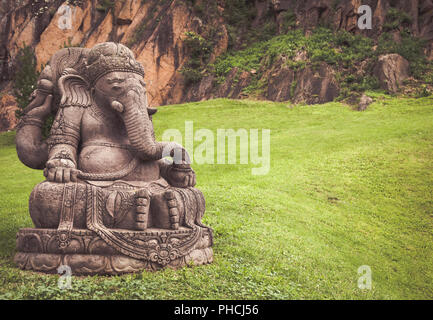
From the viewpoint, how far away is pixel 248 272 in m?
4.38

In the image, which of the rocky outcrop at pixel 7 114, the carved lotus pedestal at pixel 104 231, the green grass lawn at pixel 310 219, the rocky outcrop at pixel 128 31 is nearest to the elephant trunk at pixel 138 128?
the carved lotus pedestal at pixel 104 231

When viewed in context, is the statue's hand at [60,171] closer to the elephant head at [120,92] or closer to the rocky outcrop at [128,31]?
the elephant head at [120,92]

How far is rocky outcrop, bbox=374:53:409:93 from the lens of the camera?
19156mm

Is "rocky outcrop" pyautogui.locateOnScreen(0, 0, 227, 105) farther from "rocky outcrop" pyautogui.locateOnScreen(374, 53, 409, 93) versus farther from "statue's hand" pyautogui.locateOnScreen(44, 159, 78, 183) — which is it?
"statue's hand" pyautogui.locateOnScreen(44, 159, 78, 183)

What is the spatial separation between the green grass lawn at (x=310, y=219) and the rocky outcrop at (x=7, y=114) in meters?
11.9

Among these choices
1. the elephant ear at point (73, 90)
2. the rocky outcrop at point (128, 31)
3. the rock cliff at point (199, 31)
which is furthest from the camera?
the rocky outcrop at point (128, 31)

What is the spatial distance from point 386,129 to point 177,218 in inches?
461

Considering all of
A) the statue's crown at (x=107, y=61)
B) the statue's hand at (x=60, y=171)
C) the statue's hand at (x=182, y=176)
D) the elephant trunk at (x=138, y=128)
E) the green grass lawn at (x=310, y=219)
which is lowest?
the green grass lawn at (x=310, y=219)

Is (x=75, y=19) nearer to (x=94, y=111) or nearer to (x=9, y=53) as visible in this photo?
(x=9, y=53)

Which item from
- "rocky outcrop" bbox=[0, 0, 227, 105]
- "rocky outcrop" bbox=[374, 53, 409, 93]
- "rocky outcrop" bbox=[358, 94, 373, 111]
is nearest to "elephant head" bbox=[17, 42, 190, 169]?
"rocky outcrop" bbox=[358, 94, 373, 111]

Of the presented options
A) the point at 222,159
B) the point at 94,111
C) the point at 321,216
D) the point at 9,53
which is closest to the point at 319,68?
the point at 222,159

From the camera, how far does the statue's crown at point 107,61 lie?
454 centimetres

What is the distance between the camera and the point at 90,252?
12.9 feet

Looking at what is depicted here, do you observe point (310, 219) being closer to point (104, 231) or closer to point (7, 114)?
point (104, 231)
